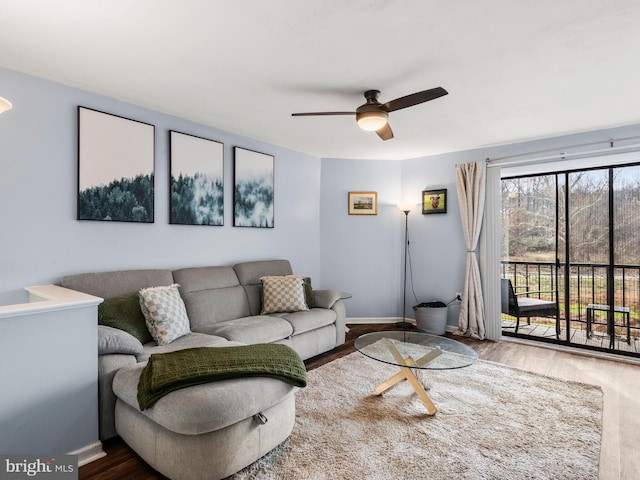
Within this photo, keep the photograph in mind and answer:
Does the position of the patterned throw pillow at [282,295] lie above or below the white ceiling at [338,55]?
below

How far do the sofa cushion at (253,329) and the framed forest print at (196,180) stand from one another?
1.15m

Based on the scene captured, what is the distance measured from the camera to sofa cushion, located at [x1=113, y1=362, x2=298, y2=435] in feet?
5.39

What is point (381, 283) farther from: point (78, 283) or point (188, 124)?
point (78, 283)

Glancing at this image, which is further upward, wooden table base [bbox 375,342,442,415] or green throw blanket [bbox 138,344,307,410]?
green throw blanket [bbox 138,344,307,410]

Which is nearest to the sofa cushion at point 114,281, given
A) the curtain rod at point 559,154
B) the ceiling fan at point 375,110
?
the ceiling fan at point 375,110

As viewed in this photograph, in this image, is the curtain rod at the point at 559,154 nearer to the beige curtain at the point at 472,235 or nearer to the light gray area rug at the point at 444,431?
the beige curtain at the point at 472,235

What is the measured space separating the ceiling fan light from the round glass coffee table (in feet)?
5.81

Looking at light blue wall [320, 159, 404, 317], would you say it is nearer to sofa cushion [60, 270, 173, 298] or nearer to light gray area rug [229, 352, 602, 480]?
light gray area rug [229, 352, 602, 480]

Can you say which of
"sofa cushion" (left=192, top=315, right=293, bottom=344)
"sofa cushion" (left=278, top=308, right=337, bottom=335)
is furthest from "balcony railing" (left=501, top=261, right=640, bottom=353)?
"sofa cushion" (left=192, top=315, right=293, bottom=344)

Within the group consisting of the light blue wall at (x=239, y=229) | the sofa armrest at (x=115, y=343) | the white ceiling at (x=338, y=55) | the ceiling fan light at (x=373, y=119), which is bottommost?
the sofa armrest at (x=115, y=343)

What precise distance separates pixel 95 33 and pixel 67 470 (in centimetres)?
238

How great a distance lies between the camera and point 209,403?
1670mm

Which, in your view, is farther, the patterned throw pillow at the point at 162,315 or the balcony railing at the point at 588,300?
the balcony railing at the point at 588,300

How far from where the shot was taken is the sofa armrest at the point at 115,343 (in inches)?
82.4
